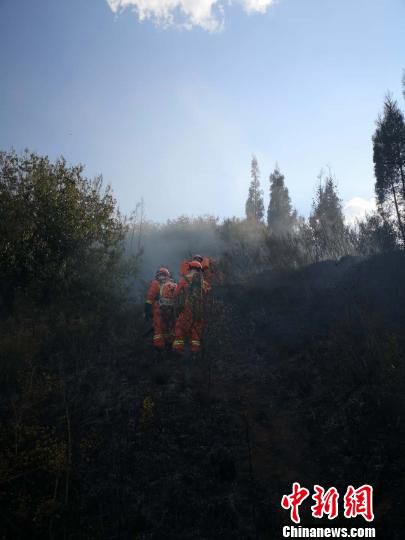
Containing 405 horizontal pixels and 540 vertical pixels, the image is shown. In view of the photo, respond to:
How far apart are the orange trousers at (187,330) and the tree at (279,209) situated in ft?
70.8

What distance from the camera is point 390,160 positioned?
17594 mm

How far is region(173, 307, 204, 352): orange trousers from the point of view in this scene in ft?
33.3

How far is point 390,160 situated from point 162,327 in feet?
44.0

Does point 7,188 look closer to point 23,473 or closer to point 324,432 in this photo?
point 23,473

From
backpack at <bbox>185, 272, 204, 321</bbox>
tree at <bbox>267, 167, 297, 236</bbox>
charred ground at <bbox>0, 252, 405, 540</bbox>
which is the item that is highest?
tree at <bbox>267, 167, 297, 236</bbox>

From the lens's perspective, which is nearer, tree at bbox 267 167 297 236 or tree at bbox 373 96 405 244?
tree at bbox 373 96 405 244

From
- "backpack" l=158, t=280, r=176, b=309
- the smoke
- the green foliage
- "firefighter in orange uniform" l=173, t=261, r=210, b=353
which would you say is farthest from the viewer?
the smoke

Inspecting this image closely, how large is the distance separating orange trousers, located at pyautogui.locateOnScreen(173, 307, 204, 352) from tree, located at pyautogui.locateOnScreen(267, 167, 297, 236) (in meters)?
21.6

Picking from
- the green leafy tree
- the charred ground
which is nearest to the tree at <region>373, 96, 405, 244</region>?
the charred ground

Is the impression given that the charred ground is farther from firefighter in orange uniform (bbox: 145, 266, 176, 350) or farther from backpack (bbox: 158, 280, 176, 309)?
backpack (bbox: 158, 280, 176, 309)

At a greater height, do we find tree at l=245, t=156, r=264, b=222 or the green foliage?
tree at l=245, t=156, r=264, b=222

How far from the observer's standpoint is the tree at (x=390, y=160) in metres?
17.3

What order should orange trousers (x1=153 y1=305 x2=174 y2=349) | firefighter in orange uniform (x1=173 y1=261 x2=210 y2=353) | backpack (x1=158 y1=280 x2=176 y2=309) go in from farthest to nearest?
1. backpack (x1=158 y1=280 x2=176 y2=309)
2. orange trousers (x1=153 y1=305 x2=174 y2=349)
3. firefighter in orange uniform (x1=173 y1=261 x2=210 y2=353)

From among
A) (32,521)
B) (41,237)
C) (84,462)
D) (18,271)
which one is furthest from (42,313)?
(32,521)
